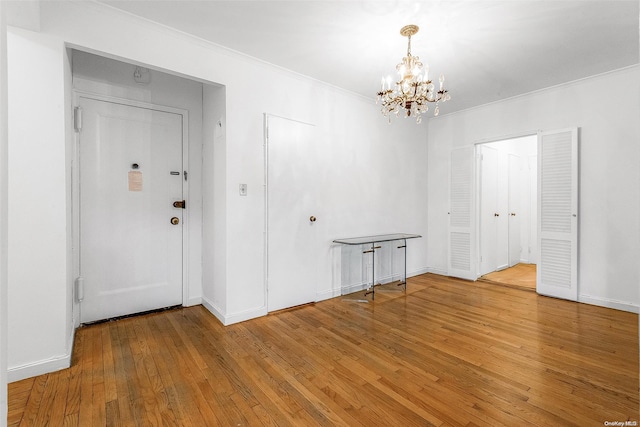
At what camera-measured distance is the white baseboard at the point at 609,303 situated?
3.21 meters

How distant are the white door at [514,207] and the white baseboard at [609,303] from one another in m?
2.10

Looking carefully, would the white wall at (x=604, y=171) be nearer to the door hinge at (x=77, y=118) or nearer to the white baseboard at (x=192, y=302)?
the white baseboard at (x=192, y=302)

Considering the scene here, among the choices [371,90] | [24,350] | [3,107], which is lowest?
[24,350]

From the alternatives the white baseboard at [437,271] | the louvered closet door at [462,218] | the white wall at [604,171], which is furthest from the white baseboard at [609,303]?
the white baseboard at [437,271]

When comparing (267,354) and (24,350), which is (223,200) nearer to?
(267,354)

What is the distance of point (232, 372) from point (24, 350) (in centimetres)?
141

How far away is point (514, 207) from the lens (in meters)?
5.66

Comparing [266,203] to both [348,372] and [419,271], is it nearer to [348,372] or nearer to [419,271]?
[348,372]

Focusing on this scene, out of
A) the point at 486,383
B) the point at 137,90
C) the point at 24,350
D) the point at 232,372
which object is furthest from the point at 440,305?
the point at 137,90

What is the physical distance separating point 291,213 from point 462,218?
2.93 meters

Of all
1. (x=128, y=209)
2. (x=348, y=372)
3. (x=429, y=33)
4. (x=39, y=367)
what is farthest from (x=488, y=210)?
(x=39, y=367)

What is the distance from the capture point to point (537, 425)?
158cm

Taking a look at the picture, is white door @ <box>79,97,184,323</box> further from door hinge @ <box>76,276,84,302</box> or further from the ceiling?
the ceiling

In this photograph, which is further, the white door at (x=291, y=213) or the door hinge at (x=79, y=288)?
the white door at (x=291, y=213)
